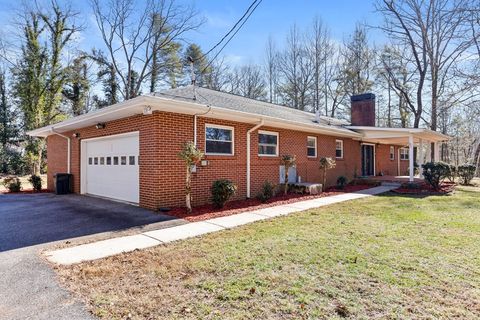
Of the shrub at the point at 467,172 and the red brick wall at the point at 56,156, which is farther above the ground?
the red brick wall at the point at 56,156

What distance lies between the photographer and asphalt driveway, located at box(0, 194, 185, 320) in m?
2.86

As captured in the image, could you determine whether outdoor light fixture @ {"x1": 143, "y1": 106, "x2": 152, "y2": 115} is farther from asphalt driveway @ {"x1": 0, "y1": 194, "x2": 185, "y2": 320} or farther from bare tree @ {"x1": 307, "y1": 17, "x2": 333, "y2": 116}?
bare tree @ {"x1": 307, "y1": 17, "x2": 333, "y2": 116}

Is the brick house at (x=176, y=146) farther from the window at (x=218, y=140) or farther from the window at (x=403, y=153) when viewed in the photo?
the window at (x=403, y=153)

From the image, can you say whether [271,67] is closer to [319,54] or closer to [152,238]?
[319,54]

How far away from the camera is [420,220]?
6523mm

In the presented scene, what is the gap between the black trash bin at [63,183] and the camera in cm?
1160

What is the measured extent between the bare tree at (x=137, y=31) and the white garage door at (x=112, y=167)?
15153 mm

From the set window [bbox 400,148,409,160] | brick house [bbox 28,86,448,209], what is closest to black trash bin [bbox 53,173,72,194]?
brick house [bbox 28,86,448,209]

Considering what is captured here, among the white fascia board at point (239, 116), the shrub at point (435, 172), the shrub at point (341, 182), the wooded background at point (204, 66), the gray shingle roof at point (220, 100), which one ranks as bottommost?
the shrub at point (341, 182)

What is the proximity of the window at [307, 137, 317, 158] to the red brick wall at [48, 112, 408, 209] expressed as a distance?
24 centimetres

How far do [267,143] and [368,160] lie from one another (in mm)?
10149

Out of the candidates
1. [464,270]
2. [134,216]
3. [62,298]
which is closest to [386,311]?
[464,270]

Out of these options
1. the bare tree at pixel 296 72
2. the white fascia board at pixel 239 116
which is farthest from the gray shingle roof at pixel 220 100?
the bare tree at pixel 296 72

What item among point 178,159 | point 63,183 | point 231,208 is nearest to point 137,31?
point 63,183
